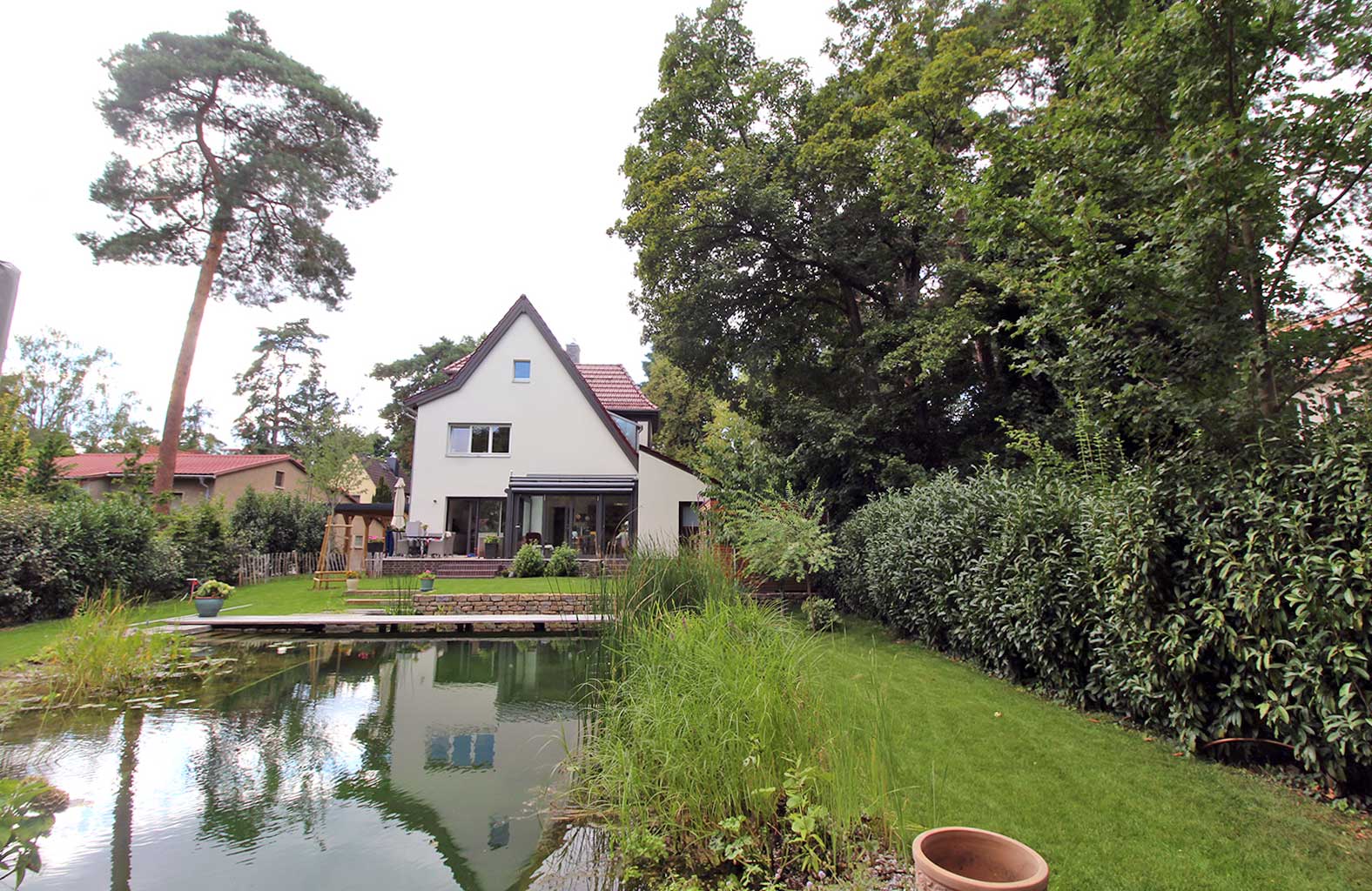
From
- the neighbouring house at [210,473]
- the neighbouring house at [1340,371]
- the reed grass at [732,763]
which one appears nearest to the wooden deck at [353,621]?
the reed grass at [732,763]

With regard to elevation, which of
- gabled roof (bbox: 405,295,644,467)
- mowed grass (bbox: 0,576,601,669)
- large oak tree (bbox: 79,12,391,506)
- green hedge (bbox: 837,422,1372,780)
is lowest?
mowed grass (bbox: 0,576,601,669)

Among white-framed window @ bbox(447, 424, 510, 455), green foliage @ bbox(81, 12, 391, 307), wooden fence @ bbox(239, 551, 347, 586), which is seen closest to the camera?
green foliage @ bbox(81, 12, 391, 307)

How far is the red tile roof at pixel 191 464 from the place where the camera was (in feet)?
81.1

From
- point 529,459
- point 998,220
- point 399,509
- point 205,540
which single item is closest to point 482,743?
point 998,220

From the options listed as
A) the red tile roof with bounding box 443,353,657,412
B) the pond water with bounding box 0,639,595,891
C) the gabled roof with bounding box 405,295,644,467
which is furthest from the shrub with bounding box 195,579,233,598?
the red tile roof with bounding box 443,353,657,412

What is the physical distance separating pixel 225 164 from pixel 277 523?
9097mm

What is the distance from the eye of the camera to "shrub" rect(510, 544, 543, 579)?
1584 cm

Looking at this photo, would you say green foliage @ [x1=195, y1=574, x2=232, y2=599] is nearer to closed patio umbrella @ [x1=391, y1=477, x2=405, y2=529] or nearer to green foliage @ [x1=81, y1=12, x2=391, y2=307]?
closed patio umbrella @ [x1=391, y1=477, x2=405, y2=529]

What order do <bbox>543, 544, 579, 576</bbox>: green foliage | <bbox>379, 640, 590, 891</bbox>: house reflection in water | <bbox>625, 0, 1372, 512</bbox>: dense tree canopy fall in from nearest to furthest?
<bbox>379, 640, 590, 891</bbox>: house reflection in water → <bbox>625, 0, 1372, 512</bbox>: dense tree canopy → <bbox>543, 544, 579, 576</bbox>: green foliage

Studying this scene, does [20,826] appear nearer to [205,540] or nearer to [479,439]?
[205,540]

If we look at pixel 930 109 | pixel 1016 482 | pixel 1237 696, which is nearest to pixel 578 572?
pixel 1016 482

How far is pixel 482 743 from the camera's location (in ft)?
17.7

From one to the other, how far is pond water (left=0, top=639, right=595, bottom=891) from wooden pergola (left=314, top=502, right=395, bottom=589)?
27.0ft

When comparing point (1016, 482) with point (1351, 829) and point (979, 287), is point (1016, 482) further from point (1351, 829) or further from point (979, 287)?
point (979, 287)
